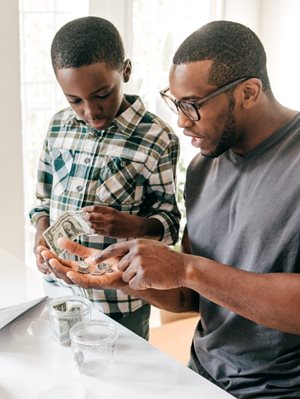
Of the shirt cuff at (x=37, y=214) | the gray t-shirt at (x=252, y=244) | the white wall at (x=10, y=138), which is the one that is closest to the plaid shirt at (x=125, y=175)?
the shirt cuff at (x=37, y=214)

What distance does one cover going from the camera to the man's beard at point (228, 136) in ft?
4.28

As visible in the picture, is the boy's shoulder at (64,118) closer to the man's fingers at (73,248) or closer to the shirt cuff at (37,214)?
the shirt cuff at (37,214)

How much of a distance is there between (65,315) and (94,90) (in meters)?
0.59

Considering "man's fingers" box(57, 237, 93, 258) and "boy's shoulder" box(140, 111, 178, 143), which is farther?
"boy's shoulder" box(140, 111, 178, 143)

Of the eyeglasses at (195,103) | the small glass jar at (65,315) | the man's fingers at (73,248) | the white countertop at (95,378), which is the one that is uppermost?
the eyeglasses at (195,103)

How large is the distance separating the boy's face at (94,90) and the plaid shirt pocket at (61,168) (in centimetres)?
19

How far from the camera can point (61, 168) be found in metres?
1.73

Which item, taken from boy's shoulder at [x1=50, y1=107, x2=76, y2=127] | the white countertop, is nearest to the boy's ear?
boy's shoulder at [x1=50, y1=107, x2=76, y2=127]

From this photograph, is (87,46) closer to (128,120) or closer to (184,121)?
(128,120)

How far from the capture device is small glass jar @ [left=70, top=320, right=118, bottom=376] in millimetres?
1134

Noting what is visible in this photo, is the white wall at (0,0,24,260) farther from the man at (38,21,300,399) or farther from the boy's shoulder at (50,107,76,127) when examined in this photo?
the man at (38,21,300,399)

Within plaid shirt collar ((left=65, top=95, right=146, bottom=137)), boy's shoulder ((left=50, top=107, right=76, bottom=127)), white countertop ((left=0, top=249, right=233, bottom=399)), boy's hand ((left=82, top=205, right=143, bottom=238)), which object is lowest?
white countertop ((left=0, top=249, right=233, bottom=399))

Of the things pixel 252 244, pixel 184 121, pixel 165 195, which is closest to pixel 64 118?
pixel 165 195

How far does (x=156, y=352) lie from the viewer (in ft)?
3.98
